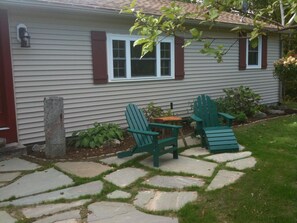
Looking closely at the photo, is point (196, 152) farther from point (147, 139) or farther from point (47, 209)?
point (47, 209)

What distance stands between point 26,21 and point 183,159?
3.46 metres

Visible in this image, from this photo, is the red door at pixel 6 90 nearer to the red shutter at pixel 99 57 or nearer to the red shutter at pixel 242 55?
the red shutter at pixel 99 57

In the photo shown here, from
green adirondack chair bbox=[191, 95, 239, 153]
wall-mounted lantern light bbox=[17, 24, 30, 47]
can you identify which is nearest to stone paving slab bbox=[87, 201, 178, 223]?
green adirondack chair bbox=[191, 95, 239, 153]

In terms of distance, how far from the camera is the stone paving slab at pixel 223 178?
3.71 metres

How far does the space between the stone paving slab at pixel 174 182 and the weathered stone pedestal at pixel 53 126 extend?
1.81 meters

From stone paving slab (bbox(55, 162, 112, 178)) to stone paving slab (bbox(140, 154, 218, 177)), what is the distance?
63 cm

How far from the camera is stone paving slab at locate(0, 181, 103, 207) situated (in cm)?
336

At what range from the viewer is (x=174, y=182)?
387 centimetres

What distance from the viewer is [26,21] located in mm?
5492

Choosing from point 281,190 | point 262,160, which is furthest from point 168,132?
point 281,190

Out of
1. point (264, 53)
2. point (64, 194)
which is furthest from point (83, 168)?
point (264, 53)

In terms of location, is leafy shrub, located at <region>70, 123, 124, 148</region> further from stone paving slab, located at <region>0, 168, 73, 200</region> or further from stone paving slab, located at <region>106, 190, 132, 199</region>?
stone paving slab, located at <region>106, 190, 132, 199</region>

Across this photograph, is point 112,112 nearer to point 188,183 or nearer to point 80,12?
point 80,12

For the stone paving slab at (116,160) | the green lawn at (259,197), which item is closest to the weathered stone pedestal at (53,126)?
the stone paving slab at (116,160)
